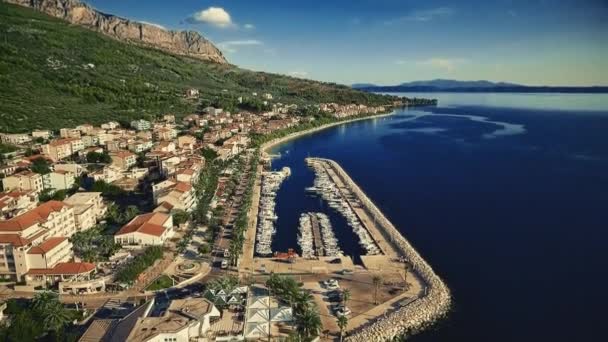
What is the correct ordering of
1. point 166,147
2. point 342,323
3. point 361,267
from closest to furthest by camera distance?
point 342,323 < point 361,267 < point 166,147

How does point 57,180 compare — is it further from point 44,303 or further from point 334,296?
point 334,296

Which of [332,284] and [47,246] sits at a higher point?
[47,246]

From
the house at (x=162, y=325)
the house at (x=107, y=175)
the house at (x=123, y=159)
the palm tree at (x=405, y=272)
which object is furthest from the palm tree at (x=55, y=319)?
the house at (x=123, y=159)

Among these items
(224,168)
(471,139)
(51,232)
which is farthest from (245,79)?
(51,232)

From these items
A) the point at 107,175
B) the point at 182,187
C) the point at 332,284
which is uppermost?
the point at 107,175

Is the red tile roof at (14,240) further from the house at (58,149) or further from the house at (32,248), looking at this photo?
the house at (58,149)

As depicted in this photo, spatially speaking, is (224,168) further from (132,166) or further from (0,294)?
(0,294)

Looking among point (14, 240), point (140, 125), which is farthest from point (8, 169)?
point (140, 125)
